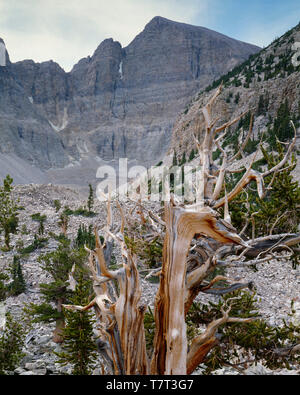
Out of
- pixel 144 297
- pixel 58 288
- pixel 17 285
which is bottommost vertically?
pixel 144 297

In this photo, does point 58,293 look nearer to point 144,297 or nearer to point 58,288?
point 58,288

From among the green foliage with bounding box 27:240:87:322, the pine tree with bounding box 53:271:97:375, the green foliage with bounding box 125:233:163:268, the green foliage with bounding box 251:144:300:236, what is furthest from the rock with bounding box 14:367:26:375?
the green foliage with bounding box 251:144:300:236

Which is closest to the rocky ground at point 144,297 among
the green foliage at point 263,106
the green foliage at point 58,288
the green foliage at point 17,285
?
the green foliage at point 17,285

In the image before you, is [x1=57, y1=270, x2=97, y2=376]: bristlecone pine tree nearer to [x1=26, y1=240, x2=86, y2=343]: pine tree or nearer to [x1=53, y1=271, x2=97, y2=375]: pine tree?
[x1=53, y1=271, x2=97, y2=375]: pine tree

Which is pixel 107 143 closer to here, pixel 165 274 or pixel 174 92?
pixel 174 92

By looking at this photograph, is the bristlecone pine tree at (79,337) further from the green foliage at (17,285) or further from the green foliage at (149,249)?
the green foliage at (17,285)

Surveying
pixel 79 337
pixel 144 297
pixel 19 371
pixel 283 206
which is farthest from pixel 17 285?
pixel 283 206
